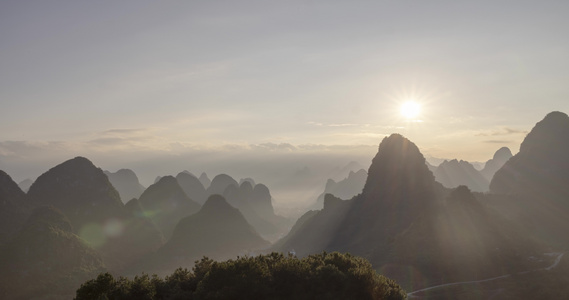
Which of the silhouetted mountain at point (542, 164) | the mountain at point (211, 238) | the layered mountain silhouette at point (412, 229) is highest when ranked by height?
the silhouetted mountain at point (542, 164)

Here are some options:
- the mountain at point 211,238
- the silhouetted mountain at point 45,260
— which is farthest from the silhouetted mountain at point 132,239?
the silhouetted mountain at point 45,260

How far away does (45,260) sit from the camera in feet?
260

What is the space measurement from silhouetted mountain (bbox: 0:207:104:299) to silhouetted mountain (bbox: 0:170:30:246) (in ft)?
32.2

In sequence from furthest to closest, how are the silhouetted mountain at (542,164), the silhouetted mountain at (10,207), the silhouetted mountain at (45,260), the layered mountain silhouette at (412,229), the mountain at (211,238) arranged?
the mountain at (211,238), the silhouetted mountain at (542,164), the silhouetted mountain at (10,207), the silhouetted mountain at (45,260), the layered mountain silhouette at (412,229)

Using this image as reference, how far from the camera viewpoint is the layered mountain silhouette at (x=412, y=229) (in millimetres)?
63862

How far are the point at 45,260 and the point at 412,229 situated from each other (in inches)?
3237

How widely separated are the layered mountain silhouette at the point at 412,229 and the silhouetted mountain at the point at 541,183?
23081 mm

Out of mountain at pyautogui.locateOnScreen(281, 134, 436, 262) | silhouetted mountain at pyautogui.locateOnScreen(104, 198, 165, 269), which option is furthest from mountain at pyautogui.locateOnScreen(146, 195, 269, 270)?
mountain at pyautogui.locateOnScreen(281, 134, 436, 262)

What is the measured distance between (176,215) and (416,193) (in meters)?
111

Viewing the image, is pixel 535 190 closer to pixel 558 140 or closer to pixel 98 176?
pixel 558 140

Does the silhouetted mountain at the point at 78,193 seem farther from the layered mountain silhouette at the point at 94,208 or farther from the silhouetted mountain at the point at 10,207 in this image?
the silhouetted mountain at the point at 10,207

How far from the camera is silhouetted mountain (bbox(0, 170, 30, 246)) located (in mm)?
93969

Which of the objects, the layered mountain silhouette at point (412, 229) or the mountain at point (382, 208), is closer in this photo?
the layered mountain silhouette at point (412, 229)

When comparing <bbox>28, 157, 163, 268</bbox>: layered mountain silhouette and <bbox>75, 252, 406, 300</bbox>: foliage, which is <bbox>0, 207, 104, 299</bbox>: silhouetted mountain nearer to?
<bbox>28, 157, 163, 268</bbox>: layered mountain silhouette
